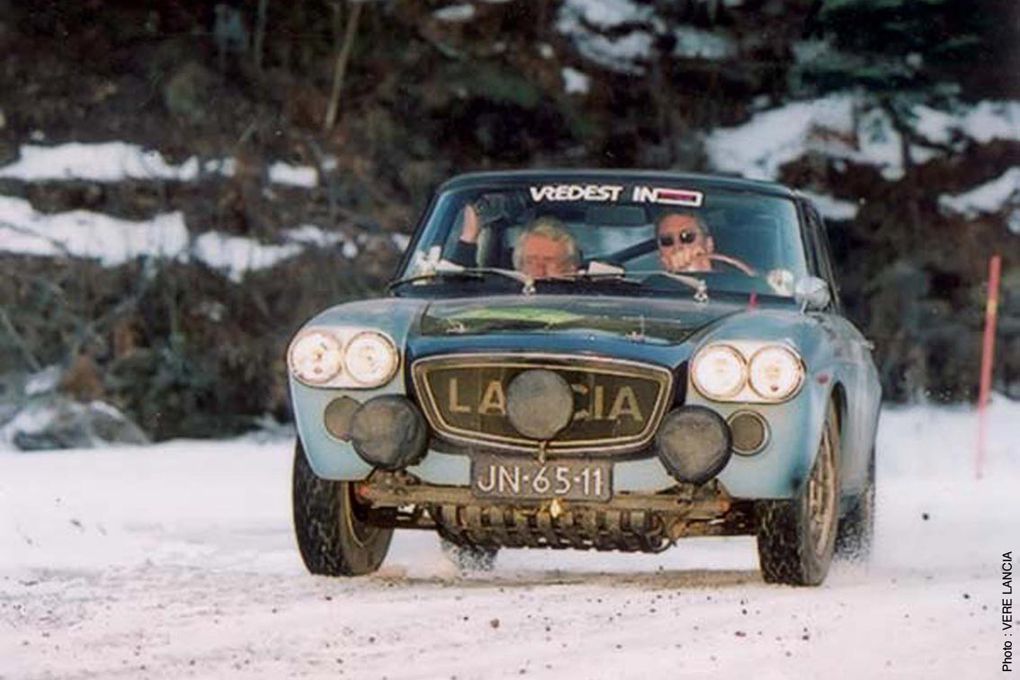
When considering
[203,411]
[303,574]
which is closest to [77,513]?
[303,574]

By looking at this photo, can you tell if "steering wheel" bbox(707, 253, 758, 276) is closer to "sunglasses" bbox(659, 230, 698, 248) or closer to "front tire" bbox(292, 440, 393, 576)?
"sunglasses" bbox(659, 230, 698, 248)

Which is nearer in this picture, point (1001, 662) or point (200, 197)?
point (1001, 662)

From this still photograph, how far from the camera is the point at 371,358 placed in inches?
325

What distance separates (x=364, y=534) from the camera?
889 cm

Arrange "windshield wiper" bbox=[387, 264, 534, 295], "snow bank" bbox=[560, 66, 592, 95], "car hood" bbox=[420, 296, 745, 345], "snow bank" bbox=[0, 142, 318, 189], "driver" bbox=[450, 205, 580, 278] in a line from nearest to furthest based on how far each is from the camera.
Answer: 1. "car hood" bbox=[420, 296, 745, 345]
2. "windshield wiper" bbox=[387, 264, 534, 295]
3. "driver" bbox=[450, 205, 580, 278]
4. "snow bank" bbox=[0, 142, 318, 189]
5. "snow bank" bbox=[560, 66, 592, 95]

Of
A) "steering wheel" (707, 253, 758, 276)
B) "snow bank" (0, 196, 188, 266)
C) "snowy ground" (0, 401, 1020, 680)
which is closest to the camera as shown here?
"snowy ground" (0, 401, 1020, 680)

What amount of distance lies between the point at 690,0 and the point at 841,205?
2364mm

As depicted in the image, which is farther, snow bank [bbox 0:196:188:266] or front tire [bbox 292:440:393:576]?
snow bank [bbox 0:196:188:266]

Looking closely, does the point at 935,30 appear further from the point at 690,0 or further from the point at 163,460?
the point at 163,460

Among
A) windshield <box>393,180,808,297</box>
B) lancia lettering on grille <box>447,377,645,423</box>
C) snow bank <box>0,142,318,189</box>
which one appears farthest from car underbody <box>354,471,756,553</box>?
snow bank <box>0,142,318,189</box>

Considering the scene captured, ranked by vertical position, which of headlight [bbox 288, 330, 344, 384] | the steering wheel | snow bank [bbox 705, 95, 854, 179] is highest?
snow bank [bbox 705, 95, 854, 179]

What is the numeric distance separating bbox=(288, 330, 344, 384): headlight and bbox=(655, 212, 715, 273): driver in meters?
1.60

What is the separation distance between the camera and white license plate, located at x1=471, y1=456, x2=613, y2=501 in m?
8.08

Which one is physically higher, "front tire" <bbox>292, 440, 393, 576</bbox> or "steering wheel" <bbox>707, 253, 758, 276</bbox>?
"steering wheel" <bbox>707, 253, 758, 276</bbox>
